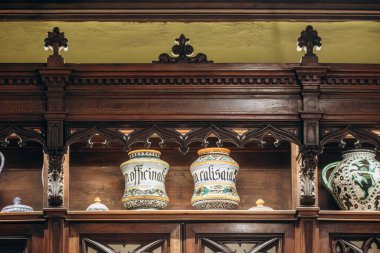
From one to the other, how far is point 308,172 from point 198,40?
45.2 inches

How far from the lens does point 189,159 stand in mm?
5039

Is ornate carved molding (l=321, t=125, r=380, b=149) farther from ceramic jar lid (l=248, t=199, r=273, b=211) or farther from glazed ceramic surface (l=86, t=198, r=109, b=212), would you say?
glazed ceramic surface (l=86, t=198, r=109, b=212)

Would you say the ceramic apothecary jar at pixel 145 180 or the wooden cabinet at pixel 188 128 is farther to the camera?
the ceramic apothecary jar at pixel 145 180

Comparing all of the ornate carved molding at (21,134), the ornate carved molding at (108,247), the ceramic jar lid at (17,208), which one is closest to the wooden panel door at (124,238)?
the ornate carved molding at (108,247)

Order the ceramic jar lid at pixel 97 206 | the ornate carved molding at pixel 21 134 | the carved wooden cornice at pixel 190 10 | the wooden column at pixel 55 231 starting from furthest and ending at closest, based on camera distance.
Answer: the carved wooden cornice at pixel 190 10
the ceramic jar lid at pixel 97 206
the ornate carved molding at pixel 21 134
the wooden column at pixel 55 231

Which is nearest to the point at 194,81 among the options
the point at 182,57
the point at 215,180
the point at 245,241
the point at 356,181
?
the point at 182,57

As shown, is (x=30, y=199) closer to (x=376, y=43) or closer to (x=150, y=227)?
(x=150, y=227)

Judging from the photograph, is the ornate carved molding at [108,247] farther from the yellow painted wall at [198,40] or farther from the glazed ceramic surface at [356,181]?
the yellow painted wall at [198,40]

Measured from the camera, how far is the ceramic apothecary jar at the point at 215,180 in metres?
4.70

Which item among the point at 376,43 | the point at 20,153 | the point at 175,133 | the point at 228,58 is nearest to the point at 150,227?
the point at 175,133

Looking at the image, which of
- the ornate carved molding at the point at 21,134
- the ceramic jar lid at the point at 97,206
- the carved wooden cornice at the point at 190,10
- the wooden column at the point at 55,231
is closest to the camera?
the wooden column at the point at 55,231

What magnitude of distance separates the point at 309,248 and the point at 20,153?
1.40m

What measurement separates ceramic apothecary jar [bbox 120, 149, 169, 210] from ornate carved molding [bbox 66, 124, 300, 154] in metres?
0.12

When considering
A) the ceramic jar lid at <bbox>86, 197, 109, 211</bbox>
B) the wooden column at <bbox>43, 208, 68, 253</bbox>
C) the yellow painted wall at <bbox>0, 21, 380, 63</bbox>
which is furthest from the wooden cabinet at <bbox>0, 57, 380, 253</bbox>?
the yellow painted wall at <bbox>0, 21, 380, 63</bbox>
